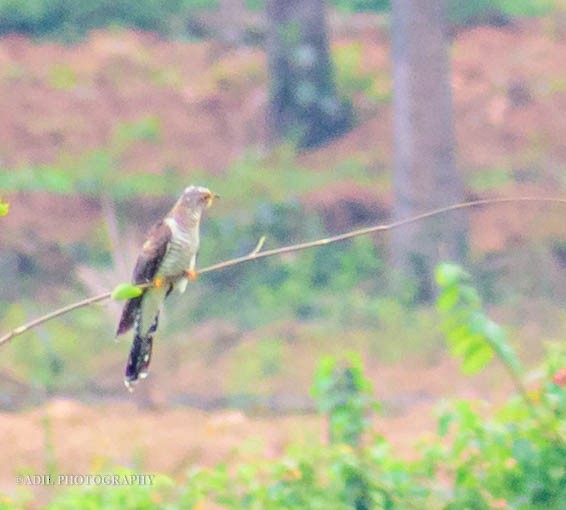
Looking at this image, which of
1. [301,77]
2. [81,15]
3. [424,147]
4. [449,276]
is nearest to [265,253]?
[449,276]

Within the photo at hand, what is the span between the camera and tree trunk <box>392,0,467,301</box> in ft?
44.5

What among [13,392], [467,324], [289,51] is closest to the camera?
[467,324]

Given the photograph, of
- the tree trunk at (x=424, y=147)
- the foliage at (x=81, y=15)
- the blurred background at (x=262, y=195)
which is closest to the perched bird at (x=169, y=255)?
the blurred background at (x=262, y=195)

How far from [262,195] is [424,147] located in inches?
77.8

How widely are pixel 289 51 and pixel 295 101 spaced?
59 centimetres

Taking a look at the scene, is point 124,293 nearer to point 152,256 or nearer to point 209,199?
point 209,199

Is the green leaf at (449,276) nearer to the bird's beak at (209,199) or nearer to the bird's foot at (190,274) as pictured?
the bird's foot at (190,274)

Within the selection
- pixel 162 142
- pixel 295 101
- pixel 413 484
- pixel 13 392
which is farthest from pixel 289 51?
pixel 413 484

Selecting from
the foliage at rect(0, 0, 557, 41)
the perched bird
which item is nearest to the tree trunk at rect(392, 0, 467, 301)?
the foliage at rect(0, 0, 557, 41)

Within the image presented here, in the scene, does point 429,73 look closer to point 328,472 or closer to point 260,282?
point 260,282

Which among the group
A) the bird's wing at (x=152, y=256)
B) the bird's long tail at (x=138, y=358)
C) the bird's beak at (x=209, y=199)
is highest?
the bird's wing at (x=152, y=256)

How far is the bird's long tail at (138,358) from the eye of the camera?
3.92 m

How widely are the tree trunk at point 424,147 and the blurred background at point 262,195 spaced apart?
2 cm

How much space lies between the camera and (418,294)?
13.5 meters
